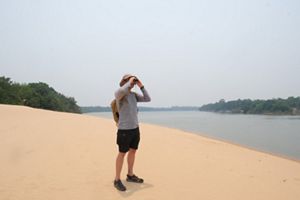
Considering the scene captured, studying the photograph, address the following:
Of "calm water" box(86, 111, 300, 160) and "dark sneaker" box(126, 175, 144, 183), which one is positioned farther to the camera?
"calm water" box(86, 111, 300, 160)

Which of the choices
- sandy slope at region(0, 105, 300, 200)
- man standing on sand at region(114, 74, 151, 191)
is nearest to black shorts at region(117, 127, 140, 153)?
man standing on sand at region(114, 74, 151, 191)

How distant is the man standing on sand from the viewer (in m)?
4.43

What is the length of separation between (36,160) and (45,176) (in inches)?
46.3

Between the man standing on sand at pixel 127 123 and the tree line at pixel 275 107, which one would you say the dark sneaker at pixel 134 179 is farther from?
the tree line at pixel 275 107

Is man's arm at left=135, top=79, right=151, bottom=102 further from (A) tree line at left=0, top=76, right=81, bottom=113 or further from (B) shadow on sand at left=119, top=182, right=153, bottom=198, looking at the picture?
(A) tree line at left=0, top=76, right=81, bottom=113

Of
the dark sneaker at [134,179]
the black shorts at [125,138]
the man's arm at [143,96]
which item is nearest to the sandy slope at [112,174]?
the dark sneaker at [134,179]

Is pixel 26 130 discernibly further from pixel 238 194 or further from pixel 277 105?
pixel 277 105

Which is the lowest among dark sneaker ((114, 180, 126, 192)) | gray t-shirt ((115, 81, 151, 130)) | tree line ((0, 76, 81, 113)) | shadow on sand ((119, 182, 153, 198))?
shadow on sand ((119, 182, 153, 198))

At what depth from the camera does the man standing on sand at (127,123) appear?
443 cm

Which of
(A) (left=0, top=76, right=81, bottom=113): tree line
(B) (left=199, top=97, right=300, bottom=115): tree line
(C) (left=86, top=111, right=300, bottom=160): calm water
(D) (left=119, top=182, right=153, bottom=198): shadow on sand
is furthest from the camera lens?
(B) (left=199, top=97, right=300, bottom=115): tree line

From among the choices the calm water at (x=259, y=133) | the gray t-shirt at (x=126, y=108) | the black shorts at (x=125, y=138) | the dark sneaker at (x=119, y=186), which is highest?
the gray t-shirt at (x=126, y=108)

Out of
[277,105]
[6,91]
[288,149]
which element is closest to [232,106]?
[277,105]

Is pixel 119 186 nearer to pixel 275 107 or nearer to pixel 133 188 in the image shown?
pixel 133 188

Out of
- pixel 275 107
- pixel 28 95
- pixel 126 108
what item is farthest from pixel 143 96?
pixel 275 107
